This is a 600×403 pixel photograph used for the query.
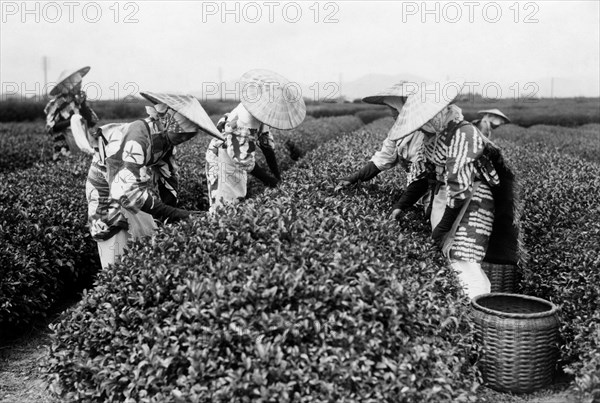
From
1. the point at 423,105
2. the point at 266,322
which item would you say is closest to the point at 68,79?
the point at 423,105

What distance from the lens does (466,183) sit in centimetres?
383

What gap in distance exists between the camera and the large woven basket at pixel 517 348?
10.8 feet

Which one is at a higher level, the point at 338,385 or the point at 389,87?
the point at 389,87

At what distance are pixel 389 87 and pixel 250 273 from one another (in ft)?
7.09

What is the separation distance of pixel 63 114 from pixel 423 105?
22.9 feet

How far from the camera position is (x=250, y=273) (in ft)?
9.30

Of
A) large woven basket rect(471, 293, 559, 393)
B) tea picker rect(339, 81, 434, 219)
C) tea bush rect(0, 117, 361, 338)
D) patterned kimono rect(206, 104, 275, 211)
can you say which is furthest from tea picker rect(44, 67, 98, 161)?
large woven basket rect(471, 293, 559, 393)

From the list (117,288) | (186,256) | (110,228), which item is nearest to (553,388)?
(186,256)

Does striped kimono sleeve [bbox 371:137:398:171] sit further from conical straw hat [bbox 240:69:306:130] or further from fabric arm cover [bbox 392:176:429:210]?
conical straw hat [bbox 240:69:306:130]

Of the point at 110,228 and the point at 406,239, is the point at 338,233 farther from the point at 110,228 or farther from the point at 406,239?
the point at 110,228

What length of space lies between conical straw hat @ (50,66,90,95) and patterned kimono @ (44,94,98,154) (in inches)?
8.2

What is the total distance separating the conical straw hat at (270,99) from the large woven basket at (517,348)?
2126 millimetres

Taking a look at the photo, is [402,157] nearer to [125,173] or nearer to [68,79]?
[125,173]

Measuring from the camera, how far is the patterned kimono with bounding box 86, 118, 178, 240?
3.84 m
